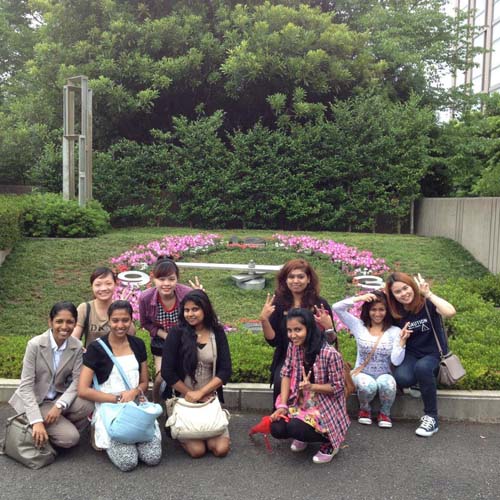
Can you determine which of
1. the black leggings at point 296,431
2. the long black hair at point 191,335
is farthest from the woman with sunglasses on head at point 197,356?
the black leggings at point 296,431

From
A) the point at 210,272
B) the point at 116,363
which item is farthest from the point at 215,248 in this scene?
the point at 116,363

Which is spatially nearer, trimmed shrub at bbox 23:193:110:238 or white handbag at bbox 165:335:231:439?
white handbag at bbox 165:335:231:439

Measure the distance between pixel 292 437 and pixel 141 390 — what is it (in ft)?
3.52

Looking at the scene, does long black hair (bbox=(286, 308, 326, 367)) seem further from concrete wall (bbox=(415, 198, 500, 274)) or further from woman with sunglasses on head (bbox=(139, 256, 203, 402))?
concrete wall (bbox=(415, 198, 500, 274))

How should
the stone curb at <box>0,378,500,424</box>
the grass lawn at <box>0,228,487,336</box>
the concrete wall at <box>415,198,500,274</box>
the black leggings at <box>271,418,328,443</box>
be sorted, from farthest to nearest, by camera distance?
1. the concrete wall at <box>415,198,500,274</box>
2. the grass lawn at <box>0,228,487,336</box>
3. the stone curb at <box>0,378,500,424</box>
4. the black leggings at <box>271,418,328,443</box>

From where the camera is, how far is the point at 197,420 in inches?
141

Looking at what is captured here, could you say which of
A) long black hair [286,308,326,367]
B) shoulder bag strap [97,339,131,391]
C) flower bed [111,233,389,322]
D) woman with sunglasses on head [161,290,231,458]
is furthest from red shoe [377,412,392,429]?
flower bed [111,233,389,322]

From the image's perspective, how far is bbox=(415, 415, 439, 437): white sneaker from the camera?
13.1 ft

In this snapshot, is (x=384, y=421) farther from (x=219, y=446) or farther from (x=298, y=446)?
(x=219, y=446)

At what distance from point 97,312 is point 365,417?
2.22 m

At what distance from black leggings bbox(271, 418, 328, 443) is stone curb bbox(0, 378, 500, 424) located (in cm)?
86

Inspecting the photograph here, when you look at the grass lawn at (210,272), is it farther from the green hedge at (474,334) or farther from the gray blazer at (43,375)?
the gray blazer at (43,375)

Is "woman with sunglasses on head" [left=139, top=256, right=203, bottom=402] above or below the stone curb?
above

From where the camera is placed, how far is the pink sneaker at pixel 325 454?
11.7 feet
